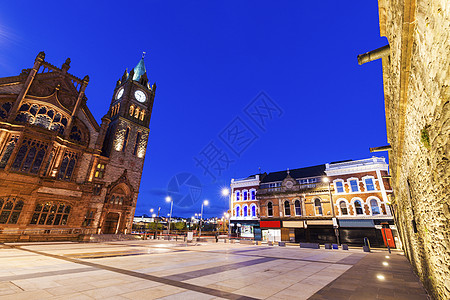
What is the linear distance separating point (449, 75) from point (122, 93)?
41013mm

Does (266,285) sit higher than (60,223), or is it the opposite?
(60,223)

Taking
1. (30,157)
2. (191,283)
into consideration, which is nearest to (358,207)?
(191,283)

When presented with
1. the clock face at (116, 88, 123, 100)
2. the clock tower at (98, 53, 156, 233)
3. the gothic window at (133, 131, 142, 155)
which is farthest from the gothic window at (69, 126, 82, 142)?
the clock face at (116, 88, 123, 100)

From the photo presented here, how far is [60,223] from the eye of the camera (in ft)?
76.3

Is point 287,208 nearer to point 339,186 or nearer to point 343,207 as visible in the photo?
point 343,207

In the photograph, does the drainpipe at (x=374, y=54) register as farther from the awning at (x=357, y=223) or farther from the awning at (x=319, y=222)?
the awning at (x=319, y=222)

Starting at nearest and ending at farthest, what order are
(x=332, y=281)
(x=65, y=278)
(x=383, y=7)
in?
(x=383, y=7) < (x=65, y=278) < (x=332, y=281)

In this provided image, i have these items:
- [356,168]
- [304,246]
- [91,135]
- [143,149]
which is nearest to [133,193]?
[143,149]

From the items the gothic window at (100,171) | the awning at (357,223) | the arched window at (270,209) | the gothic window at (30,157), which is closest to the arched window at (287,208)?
the arched window at (270,209)

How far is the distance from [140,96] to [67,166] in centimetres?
1777

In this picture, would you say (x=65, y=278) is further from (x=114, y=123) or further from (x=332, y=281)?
(x=114, y=123)

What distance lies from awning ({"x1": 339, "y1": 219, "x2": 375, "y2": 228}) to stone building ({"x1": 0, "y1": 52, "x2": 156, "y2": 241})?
30.5m

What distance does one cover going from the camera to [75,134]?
27094 mm

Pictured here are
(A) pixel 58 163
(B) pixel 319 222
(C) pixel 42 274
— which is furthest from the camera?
(B) pixel 319 222
